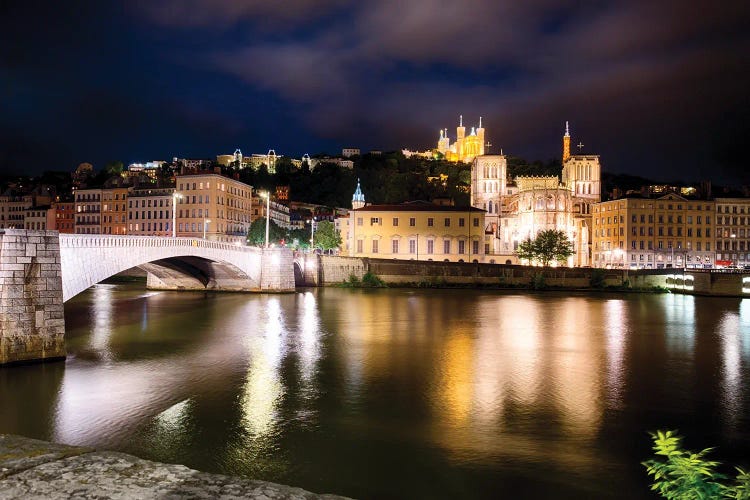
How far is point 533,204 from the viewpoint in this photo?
318 feet

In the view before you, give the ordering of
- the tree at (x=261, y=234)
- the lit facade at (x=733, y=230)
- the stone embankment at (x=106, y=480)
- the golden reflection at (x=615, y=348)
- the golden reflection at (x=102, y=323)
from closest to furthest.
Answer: the stone embankment at (x=106, y=480)
the golden reflection at (x=615, y=348)
the golden reflection at (x=102, y=323)
the tree at (x=261, y=234)
the lit facade at (x=733, y=230)

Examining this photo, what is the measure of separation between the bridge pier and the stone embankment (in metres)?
13.8

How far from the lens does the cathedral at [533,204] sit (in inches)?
3792

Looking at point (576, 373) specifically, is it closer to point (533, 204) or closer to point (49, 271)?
point (49, 271)

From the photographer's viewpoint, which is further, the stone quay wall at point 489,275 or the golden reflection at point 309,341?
the stone quay wall at point 489,275

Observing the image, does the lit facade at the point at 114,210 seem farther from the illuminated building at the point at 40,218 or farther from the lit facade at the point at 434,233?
the lit facade at the point at 434,233

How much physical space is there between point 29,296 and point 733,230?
9635cm

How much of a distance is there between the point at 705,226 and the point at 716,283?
32.9 m

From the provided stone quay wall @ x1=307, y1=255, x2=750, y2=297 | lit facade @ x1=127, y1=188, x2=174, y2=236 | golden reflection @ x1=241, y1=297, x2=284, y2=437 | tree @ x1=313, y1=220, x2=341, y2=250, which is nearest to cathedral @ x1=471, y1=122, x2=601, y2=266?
stone quay wall @ x1=307, y1=255, x2=750, y2=297

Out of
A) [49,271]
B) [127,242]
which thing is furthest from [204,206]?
[49,271]

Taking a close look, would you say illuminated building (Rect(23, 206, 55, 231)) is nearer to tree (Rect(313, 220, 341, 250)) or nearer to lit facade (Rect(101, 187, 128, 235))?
lit facade (Rect(101, 187, 128, 235))

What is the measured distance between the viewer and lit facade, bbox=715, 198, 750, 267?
291 feet

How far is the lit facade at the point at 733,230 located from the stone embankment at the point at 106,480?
323ft

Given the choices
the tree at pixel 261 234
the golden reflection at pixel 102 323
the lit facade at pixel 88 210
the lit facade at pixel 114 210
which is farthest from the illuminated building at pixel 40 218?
the golden reflection at pixel 102 323
